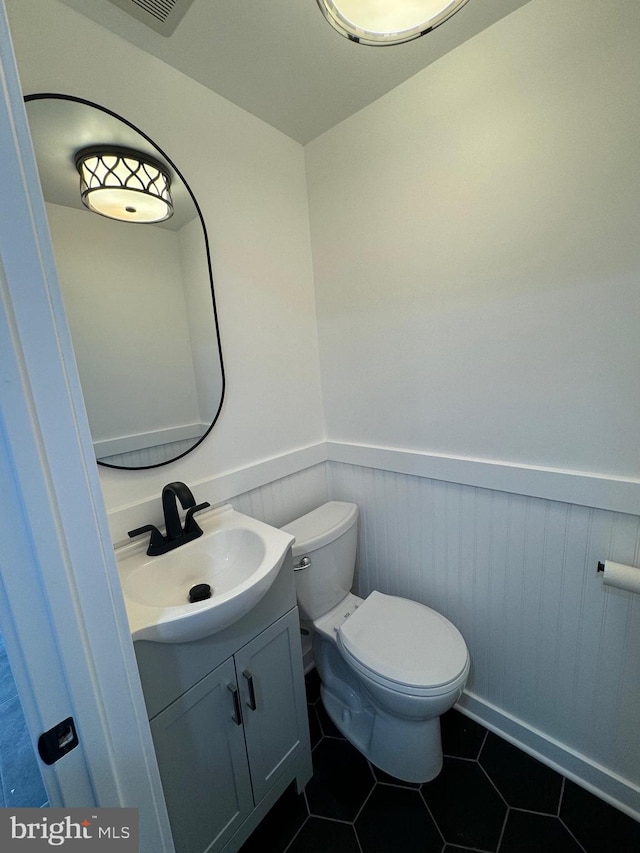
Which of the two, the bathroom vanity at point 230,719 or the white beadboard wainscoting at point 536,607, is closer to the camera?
the bathroom vanity at point 230,719

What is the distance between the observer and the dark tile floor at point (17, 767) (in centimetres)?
58

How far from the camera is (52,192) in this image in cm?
91

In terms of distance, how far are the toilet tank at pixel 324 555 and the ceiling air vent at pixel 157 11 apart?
5.23ft

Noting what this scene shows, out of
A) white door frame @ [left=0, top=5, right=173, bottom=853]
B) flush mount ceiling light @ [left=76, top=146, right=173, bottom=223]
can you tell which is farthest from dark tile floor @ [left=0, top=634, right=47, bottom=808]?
flush mount ceiling light @ [left=76, top=146, right=173, bottom=223]

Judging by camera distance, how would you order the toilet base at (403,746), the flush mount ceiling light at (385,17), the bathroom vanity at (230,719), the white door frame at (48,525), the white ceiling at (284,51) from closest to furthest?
the white door frame at (48,525) → the flush mount ceiling light at (385,17) → the bathroom vanity at (230,719) → the white ceiling at (284,51) → the toilet base at (403,746)

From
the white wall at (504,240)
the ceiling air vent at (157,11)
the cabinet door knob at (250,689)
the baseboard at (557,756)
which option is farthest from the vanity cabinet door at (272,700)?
the ceiling air vent at (157,11)

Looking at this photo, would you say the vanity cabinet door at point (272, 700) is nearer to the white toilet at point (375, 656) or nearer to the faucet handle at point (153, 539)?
the white toilet at point (375, 656)

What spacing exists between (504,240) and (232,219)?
95 cm

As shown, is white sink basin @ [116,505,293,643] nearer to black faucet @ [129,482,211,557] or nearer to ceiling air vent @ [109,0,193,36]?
black faucet @ [129,482,211,557]

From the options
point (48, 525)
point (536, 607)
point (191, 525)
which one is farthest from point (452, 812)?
point (48, 525)

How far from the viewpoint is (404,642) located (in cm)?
121

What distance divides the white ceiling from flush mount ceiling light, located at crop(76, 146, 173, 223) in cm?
31

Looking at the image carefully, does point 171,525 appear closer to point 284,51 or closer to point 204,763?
point 204,763

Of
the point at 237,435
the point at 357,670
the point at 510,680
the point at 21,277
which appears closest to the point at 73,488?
the point at 21,277
